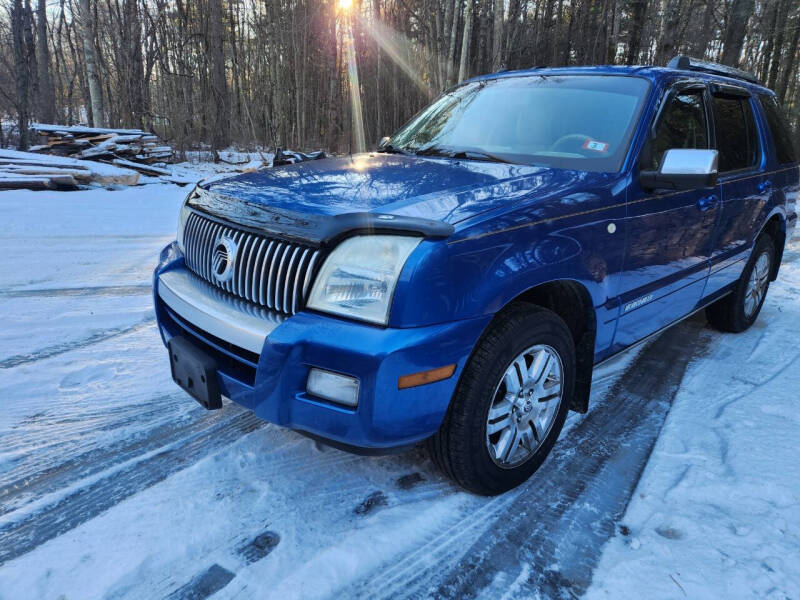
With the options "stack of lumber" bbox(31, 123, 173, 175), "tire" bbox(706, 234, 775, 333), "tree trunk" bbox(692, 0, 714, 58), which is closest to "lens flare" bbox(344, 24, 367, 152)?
"stack of lumber" bbox(31, 123, 173, 175)

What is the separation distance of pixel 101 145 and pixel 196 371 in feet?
38.4

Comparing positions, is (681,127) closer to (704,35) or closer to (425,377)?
(425,377)

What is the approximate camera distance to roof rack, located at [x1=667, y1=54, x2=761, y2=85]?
3.33m

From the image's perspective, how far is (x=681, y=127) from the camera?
3170 mm

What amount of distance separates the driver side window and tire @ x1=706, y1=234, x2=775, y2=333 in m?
1.38

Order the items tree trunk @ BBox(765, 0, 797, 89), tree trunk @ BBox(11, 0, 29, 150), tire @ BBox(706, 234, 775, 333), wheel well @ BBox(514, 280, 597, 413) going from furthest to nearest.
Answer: tree trunk @ BBox(765, 0, 797, 89) → tree trunk @ BBox(11, 0, 29, 150) → tire @ BBox(706, 234, 775, 333) → wheel well @ BBox(514, 280, 597, 413)

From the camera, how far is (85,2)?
44.2 feet

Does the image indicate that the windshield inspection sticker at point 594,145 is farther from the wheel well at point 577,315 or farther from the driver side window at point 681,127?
the wheel well at point 577,315

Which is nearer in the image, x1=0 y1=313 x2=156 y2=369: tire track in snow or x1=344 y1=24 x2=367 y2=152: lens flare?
x1=0 y1=313 x2=156 y2=369: tire track in snow

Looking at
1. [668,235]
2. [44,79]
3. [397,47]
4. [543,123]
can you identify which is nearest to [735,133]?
[668,235]

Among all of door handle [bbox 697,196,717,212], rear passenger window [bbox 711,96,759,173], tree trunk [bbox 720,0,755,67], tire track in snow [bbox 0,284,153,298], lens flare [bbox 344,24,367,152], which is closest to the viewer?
door handle [bbox 697,196,717,212]

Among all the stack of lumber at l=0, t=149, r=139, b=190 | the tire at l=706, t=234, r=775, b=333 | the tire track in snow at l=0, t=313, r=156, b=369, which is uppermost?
the stack of lumber at l=0, t=149, r=139, b=190

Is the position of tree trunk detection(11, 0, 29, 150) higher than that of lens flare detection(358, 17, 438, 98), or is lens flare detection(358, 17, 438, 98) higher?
lens flare detection(358, 17, 438, 98)

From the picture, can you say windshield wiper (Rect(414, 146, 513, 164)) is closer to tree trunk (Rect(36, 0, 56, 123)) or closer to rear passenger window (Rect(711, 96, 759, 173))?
rear passenger window (Rect(711, 96, 759, 173))
